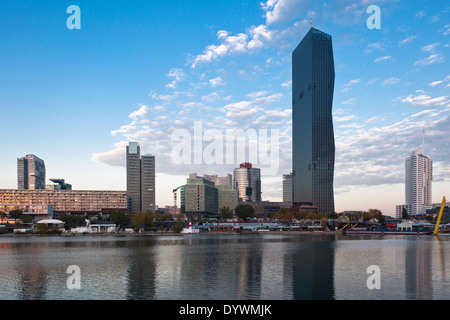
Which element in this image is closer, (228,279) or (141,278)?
(228,279)

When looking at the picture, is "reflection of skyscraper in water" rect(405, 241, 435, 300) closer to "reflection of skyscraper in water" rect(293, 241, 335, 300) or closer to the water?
the water

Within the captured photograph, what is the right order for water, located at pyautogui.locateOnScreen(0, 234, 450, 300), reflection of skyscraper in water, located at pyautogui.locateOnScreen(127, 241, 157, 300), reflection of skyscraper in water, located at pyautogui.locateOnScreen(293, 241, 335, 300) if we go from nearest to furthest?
reflection of skyscraper in water, located at pyautogui.locateOnScreen(293, 241, 335, 300), water, located at pyautogui.locateOnScreen(0, 234, 450, 300), reflection of skyscraper in water, located at pyautogui.locateOnScreen(127, 241, 157, 300)

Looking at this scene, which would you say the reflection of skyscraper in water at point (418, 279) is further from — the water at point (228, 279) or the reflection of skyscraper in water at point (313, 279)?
the reflection of skyscraper in water at point (313, 279)

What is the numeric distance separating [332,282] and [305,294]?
903cm

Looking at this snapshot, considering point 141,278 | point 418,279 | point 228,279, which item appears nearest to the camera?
point 418,279

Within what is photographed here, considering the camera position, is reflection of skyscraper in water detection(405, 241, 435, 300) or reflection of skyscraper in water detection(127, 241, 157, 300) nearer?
reflection of skyscraper in water detection(405, 241, 435, 300)

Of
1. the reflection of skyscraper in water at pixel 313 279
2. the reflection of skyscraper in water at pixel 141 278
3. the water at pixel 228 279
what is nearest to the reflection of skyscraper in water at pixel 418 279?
the water at pixel 228 279

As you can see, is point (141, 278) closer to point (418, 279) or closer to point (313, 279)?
point (313, 279)

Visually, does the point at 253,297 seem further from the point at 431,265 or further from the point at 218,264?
the point at 431,265

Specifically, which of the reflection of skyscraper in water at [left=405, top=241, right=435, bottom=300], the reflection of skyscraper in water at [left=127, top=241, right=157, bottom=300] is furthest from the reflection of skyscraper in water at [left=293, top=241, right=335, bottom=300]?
the reflection of skyscraper in water at [left=127, top=241, right=157, bottom=300]

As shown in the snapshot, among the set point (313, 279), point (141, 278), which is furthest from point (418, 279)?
point (141, 278)

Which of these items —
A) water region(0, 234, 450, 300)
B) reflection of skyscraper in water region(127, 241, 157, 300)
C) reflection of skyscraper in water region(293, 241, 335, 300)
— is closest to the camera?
reflection of skyscraper in water region(293, 241, 335, 300)
